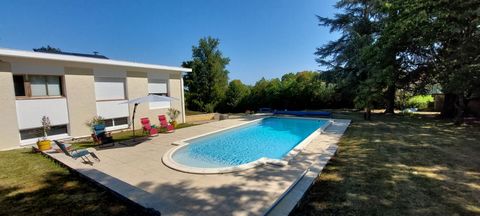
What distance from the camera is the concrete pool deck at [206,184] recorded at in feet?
12.3

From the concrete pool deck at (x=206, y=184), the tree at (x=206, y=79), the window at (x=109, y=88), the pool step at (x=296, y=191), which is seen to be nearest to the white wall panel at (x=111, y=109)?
the window at (x=109, y=88)

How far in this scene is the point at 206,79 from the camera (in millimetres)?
27641

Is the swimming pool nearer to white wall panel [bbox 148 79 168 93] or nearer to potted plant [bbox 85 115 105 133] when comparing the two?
potted plant [bbox 85 115 105 133]

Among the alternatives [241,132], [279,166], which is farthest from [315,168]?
[241,132]

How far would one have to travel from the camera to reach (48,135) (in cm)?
1002

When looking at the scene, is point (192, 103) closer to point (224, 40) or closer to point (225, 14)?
point (224, 40)

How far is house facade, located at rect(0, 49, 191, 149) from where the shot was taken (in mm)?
8766

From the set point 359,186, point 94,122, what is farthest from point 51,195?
point 94,122

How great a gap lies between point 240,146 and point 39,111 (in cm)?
912

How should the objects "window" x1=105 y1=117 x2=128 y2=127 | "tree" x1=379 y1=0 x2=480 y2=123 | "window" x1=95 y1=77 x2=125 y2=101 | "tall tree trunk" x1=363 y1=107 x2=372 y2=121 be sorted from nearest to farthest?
"tree" x1=379 y1=0 x2=480 y2=123
"window" x1=95 y1=77 x2=125 y2=101
"window" x1=105 y1=117 x2=128 y2=127
"tall tree trunk" x1=363 y1=107 x2=372 y2=121

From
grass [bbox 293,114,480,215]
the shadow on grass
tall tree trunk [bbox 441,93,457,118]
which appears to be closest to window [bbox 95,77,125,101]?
the shadow on grass

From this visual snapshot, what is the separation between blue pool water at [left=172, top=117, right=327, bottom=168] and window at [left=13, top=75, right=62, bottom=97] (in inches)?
272

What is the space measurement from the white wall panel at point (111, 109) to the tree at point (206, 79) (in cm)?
1389

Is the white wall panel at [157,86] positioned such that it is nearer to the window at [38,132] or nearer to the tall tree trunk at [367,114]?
the window at [38,132]
